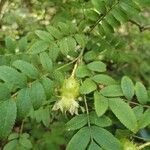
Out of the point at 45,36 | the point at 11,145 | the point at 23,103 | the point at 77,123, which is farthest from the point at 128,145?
the point at 11,145

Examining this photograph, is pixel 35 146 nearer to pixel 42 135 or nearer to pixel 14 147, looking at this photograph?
pixel 42 135

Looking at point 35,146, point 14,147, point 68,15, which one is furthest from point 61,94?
point 35,146

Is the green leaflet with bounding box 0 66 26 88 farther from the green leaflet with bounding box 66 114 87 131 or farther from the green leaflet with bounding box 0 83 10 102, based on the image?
the green leaflet with bounding box 66 114 87 131

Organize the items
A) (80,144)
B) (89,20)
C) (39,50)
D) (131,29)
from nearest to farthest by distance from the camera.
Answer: (80,144) < (39,50) < (89,20) < (131,29)

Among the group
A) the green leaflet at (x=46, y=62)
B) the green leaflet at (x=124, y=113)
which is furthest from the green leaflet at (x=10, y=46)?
the green leaflet at (x=124, y=113)

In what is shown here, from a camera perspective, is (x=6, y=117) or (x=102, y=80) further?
(x=102, y=80)

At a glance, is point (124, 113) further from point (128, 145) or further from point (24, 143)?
point (24, 143)

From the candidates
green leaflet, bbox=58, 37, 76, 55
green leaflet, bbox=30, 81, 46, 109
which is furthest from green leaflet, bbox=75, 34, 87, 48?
green leaflet, bbox=30, 81, 46, 109
